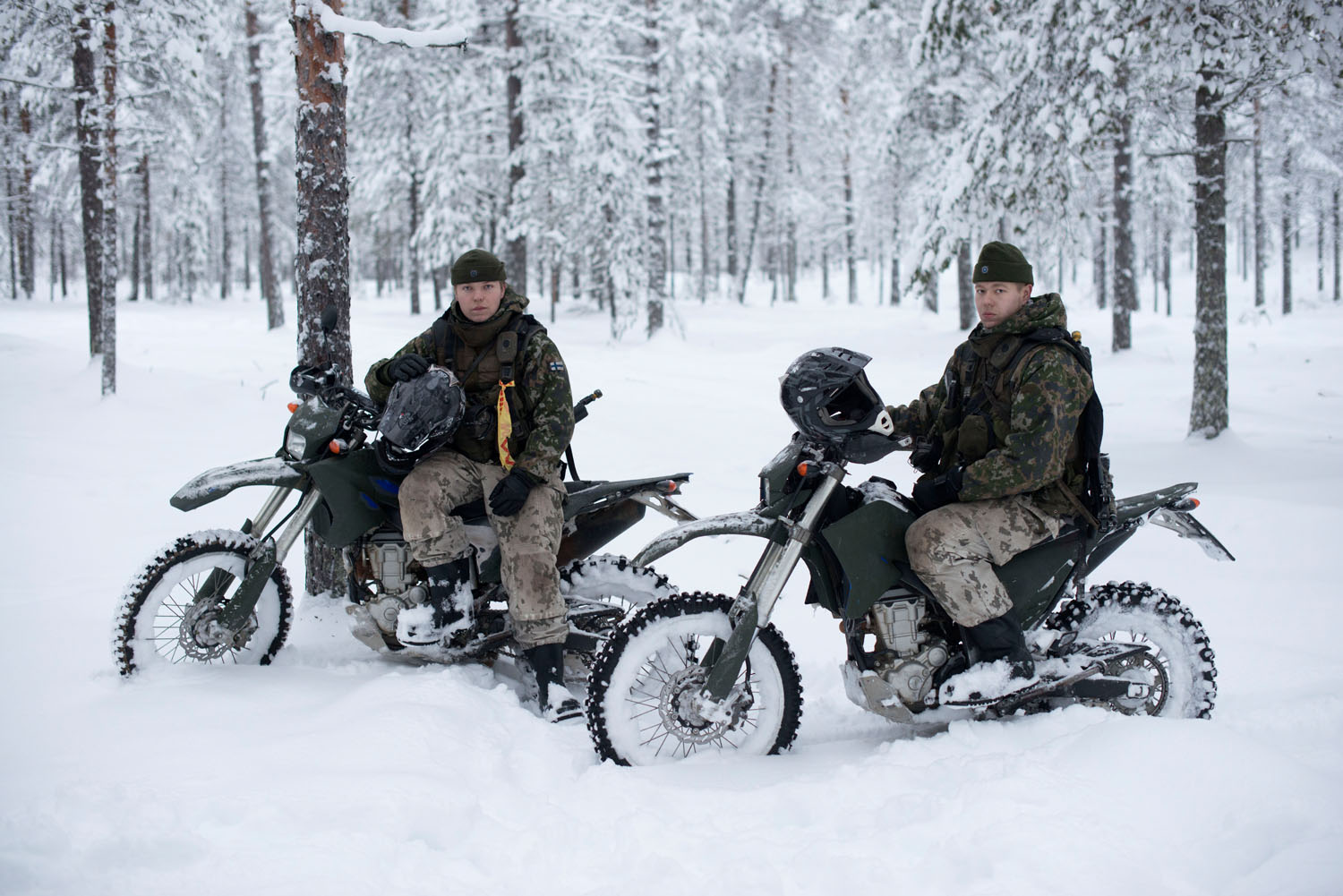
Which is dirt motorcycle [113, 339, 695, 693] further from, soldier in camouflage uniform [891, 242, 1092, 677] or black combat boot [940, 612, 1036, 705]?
black combat boot [940, 612, 1036, 705]

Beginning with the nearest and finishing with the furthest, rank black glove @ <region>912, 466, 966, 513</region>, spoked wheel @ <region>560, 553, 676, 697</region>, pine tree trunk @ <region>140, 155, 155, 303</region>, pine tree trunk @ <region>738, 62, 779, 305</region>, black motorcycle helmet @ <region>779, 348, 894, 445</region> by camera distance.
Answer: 1. black motorcycle helmet @ <region>779, 348, 894, 445</region>
2. black glove @ <region>912, 466, 966, 513</region>
3. spoked wheel @ <region>560, 553, 676, 697</region>
4. pine tree trunk @ <region>738, 62, 779, 305</region>
5. pine tree trunk @ <region>140, 155, 155, 303</region>

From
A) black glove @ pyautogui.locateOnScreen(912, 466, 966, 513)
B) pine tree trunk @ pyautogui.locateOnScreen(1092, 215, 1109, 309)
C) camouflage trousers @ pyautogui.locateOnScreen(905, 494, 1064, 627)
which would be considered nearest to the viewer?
camouflage trousers @ pyautogui.locateOnScreen(905, 494, 1064, 627)

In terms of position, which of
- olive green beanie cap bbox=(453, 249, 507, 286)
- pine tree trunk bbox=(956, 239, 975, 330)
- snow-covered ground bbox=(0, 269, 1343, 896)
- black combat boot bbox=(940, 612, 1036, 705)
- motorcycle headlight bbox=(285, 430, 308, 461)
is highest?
pine tree trunk bbox=(956, 239, 975, 330)

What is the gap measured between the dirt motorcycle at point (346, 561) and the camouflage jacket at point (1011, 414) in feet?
4.08

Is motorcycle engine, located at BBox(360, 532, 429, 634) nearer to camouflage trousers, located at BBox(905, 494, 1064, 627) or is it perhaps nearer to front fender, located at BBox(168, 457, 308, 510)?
front fender, located at BBox(168, 457, 308, 510)

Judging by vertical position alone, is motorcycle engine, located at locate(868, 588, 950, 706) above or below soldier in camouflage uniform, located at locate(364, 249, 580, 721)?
below

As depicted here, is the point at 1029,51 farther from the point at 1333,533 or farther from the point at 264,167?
the point at 264,167

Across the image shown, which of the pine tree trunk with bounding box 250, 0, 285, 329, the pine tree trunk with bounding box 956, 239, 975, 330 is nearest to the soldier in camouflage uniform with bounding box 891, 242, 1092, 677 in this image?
the pine tree trunk with bounding box 956, 239, 975, 330

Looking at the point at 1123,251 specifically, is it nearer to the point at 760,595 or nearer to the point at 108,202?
the point at 760,595

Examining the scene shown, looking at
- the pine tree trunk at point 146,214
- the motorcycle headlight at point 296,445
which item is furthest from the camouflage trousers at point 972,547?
the pine tree trunk at point 146,214

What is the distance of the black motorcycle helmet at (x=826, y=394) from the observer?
3.36 metres

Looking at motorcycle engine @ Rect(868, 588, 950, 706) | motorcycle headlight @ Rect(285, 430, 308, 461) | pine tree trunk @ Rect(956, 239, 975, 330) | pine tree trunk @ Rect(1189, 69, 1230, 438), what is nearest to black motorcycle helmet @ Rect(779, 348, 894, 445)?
motorcycle engine @ Rect(868, 588, 950, 706)

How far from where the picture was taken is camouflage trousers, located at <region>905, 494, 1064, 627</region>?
3.51m

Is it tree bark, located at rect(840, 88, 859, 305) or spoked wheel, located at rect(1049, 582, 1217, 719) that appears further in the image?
tree bark, located at rect(840, 88, 859, 305)
